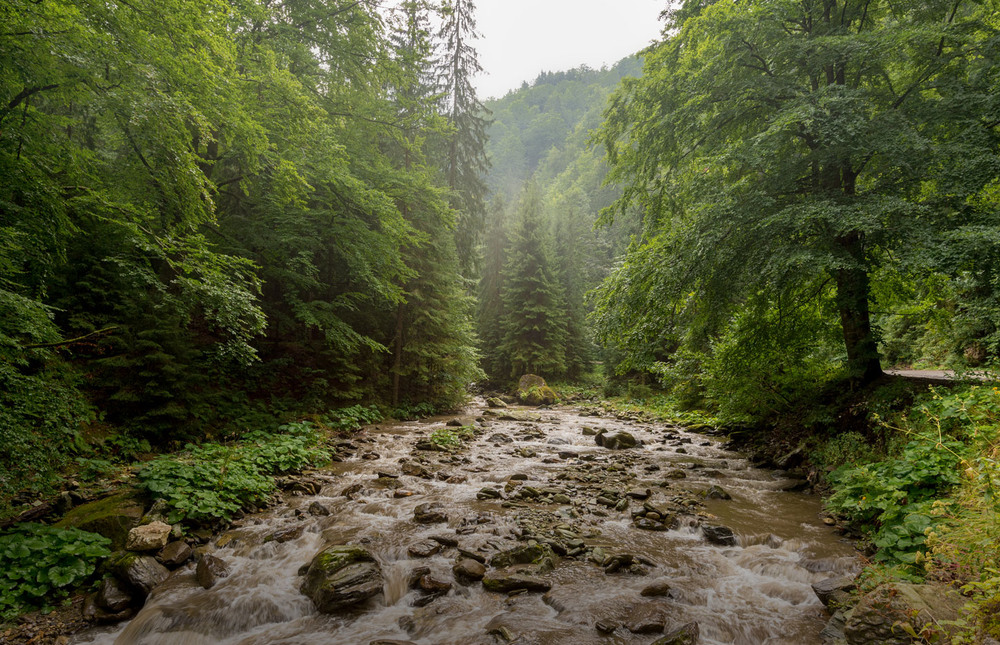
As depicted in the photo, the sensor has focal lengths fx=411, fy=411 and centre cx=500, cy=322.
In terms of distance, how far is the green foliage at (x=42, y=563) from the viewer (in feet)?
12.0

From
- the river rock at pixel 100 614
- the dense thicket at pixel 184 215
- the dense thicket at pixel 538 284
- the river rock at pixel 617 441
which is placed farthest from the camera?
the dense thicket at pixel 538 284

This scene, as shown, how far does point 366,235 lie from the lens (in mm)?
10969

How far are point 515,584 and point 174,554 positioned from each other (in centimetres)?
387

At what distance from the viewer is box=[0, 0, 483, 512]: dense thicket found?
16.2ft

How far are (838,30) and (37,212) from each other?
41.7 feet

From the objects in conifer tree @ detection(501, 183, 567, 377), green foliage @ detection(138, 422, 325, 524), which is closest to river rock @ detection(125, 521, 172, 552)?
green foliage @ detection(138, 422, 325, 524)

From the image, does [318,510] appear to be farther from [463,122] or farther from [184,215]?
[463,122]

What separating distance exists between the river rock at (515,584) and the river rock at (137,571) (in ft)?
11.2

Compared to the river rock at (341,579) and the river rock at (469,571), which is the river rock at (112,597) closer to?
the river rock at (341,579)

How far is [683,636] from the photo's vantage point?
3.45m

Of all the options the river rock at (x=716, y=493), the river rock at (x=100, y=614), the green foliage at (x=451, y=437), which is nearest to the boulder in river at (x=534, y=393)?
the green foliage at (x=451, y=437)

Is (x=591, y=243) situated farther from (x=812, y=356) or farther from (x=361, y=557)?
(x=361, y=557)

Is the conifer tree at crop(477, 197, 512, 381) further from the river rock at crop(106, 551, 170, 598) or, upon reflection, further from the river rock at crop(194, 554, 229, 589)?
the river rock at crop(106, 551, 170, 598)

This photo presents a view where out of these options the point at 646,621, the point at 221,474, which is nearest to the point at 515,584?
the point at 646,621
